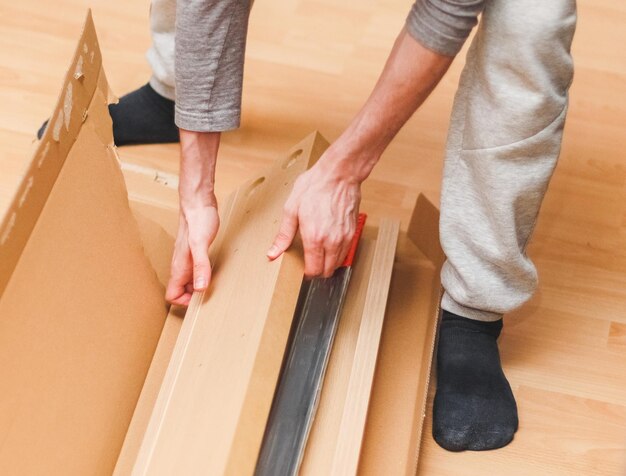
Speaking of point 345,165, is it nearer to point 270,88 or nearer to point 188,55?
point 188,55

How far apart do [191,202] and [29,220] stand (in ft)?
0.95

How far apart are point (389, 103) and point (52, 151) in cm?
37

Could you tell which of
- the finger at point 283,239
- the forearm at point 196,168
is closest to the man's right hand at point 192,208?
the forearm at point 196,168

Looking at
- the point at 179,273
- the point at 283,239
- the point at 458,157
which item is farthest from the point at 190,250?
the point at 458,157

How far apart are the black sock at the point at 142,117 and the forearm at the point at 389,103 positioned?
552 millimetres

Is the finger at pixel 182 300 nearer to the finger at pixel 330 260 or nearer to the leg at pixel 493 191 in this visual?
the finger at pixel 330 260

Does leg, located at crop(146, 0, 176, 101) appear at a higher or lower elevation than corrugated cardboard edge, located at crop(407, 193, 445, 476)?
higher

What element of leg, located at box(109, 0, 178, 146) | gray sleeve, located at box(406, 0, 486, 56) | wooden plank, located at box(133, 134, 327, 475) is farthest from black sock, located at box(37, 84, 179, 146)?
gray sleeve, located at box(406, 0, 486, 56)

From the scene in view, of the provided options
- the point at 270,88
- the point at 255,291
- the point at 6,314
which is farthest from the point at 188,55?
the point at 270,88

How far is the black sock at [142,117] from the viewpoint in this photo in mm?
1432

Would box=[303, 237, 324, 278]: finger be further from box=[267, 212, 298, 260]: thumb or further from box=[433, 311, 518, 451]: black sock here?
box=[433, 311, 518, 451]: black sock

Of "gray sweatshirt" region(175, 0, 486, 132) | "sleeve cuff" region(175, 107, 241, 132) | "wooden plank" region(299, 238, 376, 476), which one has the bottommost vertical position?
"wooden plank" region(299, 238, 376, 476)

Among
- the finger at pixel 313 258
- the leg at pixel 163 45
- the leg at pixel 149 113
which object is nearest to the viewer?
A: the finger at pixel 313 258

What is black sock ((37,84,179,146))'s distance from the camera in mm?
1432
